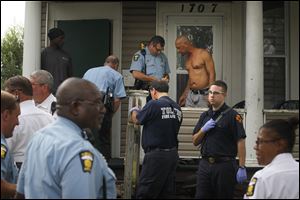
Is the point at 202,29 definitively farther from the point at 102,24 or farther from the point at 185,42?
the point at 102,24

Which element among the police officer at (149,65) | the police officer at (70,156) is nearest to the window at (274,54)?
the police officer at (149,65)

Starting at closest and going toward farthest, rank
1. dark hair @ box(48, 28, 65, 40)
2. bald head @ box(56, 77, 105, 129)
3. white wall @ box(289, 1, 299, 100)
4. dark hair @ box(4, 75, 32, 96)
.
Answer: bald head @ box(56, 77, 105, 129)
dark hair @ box(4, 75, 32, 96)
dark hair @ box(48, 28, 65, 40)
white wall @ box(289, 1, 299, 100)

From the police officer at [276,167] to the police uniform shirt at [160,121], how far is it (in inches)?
122

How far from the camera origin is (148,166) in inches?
252

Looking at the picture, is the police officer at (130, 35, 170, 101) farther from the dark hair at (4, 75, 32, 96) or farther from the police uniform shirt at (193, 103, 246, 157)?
the dark hair at (4, 75, 32, 96)

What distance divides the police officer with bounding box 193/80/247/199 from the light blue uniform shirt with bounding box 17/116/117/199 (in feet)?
10.1

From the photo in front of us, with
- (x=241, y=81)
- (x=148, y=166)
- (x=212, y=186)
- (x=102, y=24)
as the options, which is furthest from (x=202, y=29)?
(x=212, y=186)

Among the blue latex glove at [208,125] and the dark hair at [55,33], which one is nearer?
the blue latex glove at [208,125]

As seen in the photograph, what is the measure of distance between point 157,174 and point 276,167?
3.47 meters

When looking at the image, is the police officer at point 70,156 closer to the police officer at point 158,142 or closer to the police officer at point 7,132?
the police officer at point 7,132

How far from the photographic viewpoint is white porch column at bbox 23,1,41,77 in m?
8.48

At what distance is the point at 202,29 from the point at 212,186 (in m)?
4.61

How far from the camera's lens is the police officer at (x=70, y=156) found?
2.41 m

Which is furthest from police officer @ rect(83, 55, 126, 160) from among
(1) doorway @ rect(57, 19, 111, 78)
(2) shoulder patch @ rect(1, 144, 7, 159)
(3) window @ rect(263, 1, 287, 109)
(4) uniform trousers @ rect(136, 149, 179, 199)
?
(2) shoulder patch @ rect(1, 144, 7, 159)
